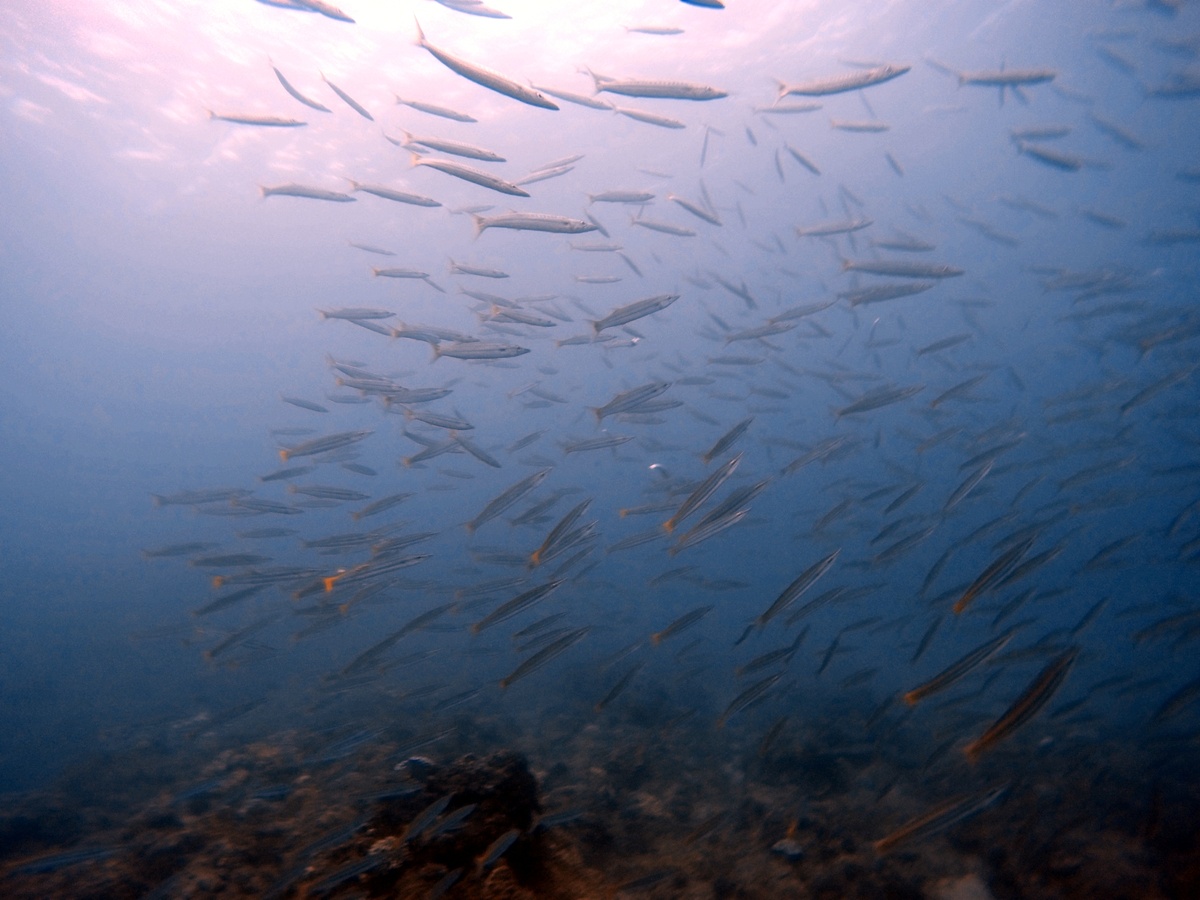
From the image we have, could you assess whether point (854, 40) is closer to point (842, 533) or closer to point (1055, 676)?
point (842, 533)

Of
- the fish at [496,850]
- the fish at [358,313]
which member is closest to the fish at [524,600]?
the fish at [496,850]

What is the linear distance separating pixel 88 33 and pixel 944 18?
3178 centimetres

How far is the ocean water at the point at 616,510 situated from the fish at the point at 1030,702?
0.02 m

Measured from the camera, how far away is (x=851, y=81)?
5.66 meters

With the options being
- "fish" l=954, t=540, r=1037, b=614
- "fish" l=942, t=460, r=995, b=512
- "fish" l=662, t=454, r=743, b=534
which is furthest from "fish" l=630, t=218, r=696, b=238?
"fish" l=954, t=540, r=1037, b=614

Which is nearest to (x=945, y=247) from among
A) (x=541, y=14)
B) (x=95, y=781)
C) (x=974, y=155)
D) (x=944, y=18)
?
(x=974, y=155)

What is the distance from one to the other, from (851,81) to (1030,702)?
238 inches

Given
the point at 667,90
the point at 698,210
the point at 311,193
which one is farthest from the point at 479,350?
the point at 311,193

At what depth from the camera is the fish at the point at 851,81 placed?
5559mm

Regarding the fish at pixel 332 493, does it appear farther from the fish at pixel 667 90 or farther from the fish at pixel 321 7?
the fish at pixel 321 7

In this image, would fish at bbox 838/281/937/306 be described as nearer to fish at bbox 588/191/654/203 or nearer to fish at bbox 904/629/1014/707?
fish at bbox 588/191/654/203

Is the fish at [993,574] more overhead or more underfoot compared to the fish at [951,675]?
more overhead

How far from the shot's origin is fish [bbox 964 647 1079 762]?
7.95 ft

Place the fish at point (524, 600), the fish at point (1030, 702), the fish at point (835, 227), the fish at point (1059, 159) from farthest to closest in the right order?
the fish at point (835, 227)
the fish at point (1059, 159)
the fish at point (524, 600)
the fish at point (1030, 702)
